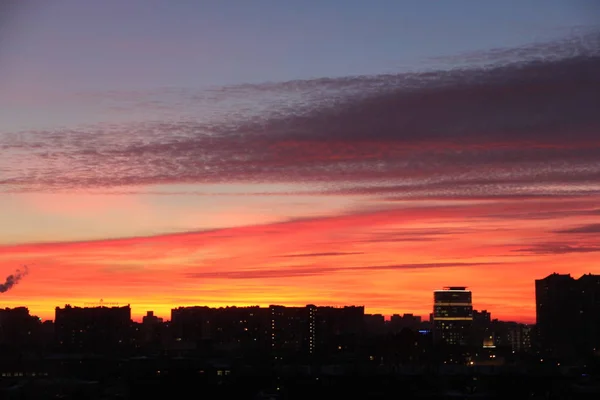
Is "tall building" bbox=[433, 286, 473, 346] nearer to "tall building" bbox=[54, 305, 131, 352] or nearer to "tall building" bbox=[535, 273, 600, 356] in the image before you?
"tall building" bbox=[535, 273, 600, 356]

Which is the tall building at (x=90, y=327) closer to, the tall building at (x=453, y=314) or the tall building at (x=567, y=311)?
the tall building at (x=567, y=311)

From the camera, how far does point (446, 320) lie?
129m

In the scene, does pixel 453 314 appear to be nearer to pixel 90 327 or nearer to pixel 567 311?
pixel 567 311

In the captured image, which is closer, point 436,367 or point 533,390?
point 533,390

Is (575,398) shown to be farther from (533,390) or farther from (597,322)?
(597,322)

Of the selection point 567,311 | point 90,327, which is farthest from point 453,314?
point 90,327

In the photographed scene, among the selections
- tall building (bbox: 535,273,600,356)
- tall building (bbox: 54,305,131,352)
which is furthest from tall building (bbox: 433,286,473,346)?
tall building (bbox: 54,305,131,352)

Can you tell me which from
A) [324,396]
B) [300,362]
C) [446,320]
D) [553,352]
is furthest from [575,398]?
[446,320]

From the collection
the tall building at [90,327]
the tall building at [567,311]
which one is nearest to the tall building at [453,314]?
the tall building at [567,311]

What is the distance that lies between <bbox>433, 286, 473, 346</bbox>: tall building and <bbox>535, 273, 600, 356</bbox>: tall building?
2045cm

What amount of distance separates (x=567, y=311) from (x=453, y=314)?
31.6 metres

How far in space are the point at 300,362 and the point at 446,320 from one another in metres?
70.9

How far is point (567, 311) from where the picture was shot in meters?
101

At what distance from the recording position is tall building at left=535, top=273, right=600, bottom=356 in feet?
307
